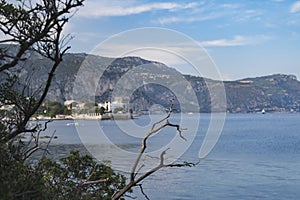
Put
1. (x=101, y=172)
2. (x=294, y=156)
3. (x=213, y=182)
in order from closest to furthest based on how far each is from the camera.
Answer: (x=101, y=172) < (x=213, y=182) < (x=294, y=156)

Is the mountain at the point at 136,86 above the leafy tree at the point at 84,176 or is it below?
above

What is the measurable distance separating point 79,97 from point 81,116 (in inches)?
427

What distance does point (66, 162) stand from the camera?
40.7 feet

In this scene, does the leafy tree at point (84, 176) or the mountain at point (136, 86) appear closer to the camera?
the leafy tree at point (84, 176)

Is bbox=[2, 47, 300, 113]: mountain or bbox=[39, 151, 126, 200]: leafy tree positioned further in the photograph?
bbox=[2, 47, 300, 113]: mountain

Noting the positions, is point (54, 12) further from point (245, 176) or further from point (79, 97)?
point (79, 97)

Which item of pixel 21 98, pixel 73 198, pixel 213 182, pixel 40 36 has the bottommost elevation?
pixel 213 182

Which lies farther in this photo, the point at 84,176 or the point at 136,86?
the point at 136,86

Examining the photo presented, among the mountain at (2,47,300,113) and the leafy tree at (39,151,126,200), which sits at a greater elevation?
the mountain at (2,47,300,113)

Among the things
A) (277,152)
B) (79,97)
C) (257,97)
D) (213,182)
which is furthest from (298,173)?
(257,97)

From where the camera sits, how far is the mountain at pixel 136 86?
4026 centimetres

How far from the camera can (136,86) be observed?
5894cm

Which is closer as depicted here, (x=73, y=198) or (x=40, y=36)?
(x=40, y=36)

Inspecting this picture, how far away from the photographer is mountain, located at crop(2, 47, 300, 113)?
40.3 m
